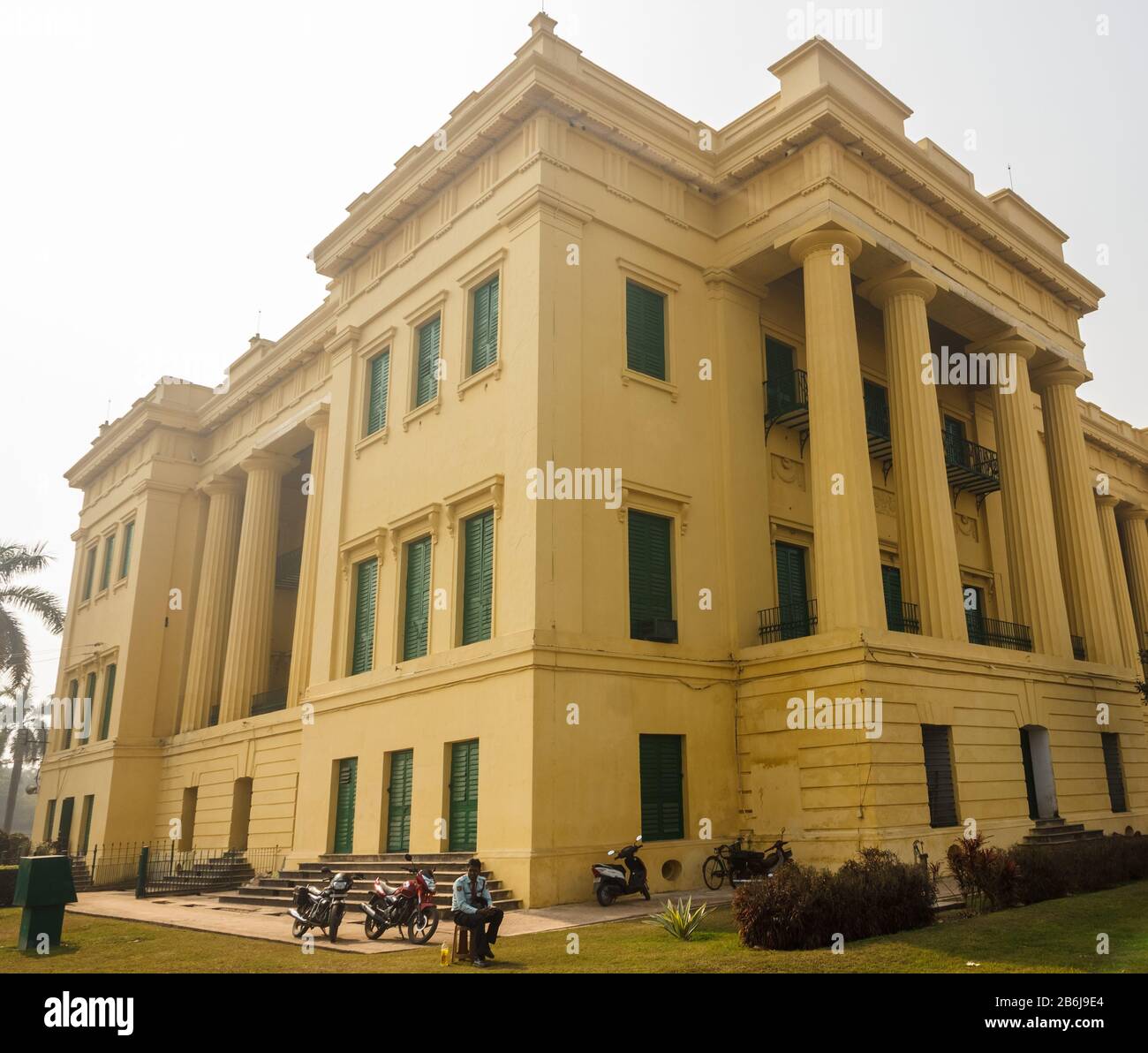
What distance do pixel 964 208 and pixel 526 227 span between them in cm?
1167

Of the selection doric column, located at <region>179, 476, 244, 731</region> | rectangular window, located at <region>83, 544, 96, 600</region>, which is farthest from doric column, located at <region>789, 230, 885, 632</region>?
rectangular window, located at <region>83, 544, 96, 600</region>

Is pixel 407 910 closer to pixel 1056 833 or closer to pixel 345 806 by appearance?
pixel 345 806

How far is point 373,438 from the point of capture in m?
24.0

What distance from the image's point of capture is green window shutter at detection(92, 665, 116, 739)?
116 feet

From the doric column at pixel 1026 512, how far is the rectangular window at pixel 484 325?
542 inches

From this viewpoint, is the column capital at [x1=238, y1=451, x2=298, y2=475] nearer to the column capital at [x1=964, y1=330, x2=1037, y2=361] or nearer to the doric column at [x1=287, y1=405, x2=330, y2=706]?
the doric column at [x1=287, y1=405, x2=330, y2=706]

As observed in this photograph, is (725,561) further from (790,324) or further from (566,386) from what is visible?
(790,324)

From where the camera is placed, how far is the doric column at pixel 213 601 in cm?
3350

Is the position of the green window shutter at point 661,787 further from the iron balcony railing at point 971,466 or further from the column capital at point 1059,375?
the column capital at point 1059,375

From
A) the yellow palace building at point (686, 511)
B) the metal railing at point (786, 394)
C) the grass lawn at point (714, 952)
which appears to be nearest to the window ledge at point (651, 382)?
the yellow palace building at point (686, 511)

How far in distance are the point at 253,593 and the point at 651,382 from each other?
59.7 ft

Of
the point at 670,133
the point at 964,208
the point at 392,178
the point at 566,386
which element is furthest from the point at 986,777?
the point at 392,178

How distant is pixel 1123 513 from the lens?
1556 inches

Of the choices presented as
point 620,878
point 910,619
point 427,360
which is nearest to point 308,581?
point 427,360
